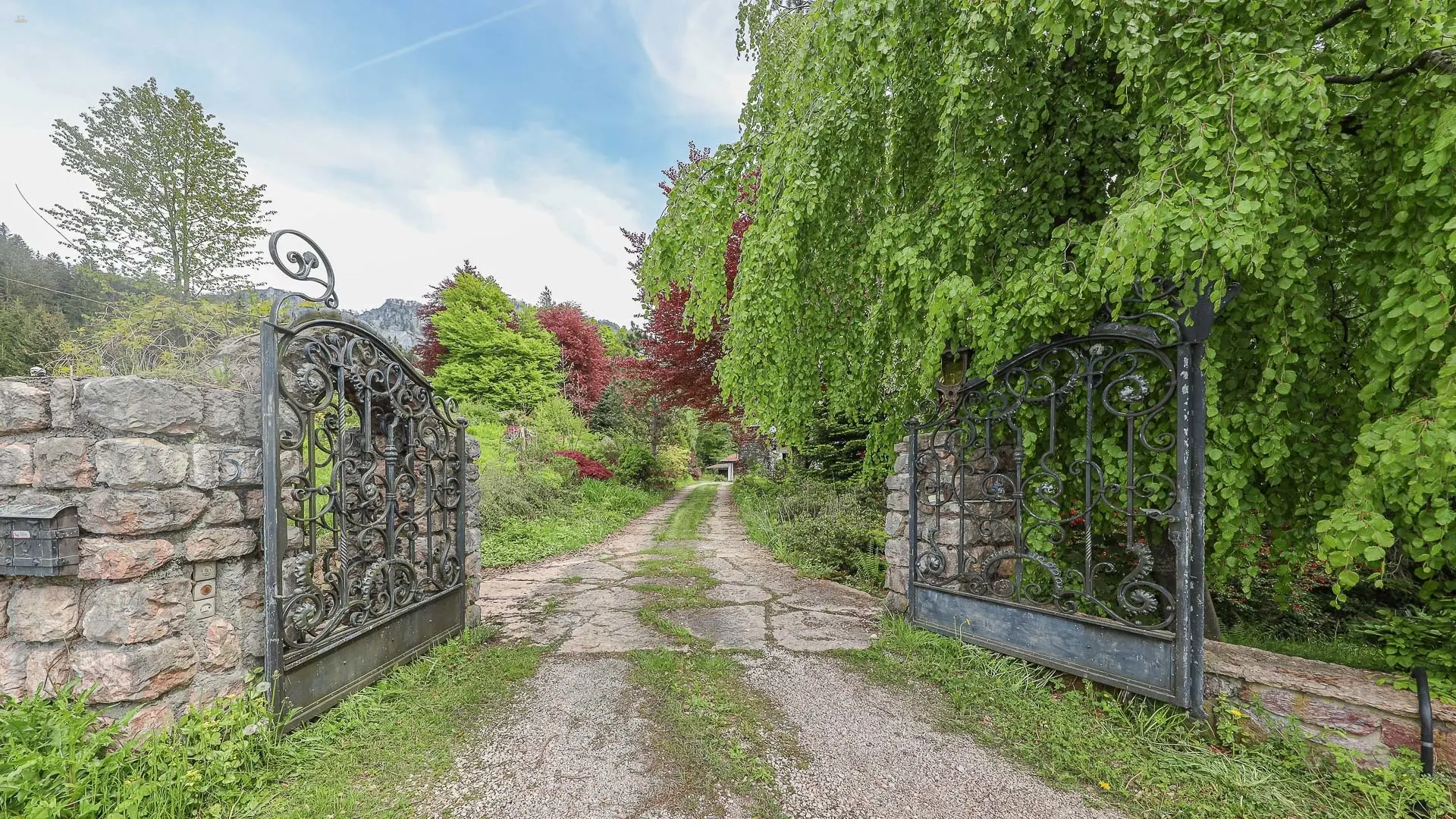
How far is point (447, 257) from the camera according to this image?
1575 centimetres

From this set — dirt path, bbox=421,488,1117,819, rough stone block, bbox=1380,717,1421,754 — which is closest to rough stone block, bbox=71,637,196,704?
dirt path, bbox=421,488,1117,819

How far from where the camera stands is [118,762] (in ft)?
5.03

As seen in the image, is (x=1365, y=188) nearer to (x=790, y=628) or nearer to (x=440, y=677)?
(x=790, y=628)

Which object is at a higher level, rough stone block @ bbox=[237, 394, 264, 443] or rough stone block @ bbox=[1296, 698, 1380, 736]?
rough stone block @ bbox=[237, 394, 264, 443]

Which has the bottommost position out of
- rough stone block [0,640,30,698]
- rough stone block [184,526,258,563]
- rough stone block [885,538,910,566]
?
rough stone block [885,538,910,566]

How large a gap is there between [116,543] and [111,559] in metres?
0.05

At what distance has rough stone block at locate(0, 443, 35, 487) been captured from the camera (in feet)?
5.45

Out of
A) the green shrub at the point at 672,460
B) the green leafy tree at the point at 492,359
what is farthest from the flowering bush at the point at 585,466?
the green leafy tree at the point at 492,359

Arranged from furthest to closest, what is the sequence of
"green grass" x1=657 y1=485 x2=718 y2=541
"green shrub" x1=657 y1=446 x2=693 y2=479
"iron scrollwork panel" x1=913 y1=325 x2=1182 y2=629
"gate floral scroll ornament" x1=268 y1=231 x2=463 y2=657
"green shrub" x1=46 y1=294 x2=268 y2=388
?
"green shrub" x1=657 y1=446 x2=693 y2=479
"green grass" x1=657 y1=485 x2=718 y2=541
"green shrub" x1=46 y1=294 x2=268 y2=388
"iron scrollwork panel" x1=913 y1=325 x2=1182 y2=629
"gate floral scroll ornament" x1=268 y1=231 x2=463 y2=657

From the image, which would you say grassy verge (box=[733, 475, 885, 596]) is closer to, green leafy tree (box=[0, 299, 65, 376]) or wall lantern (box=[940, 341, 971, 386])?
wall lantern (box=[940, 341, 971, 386])

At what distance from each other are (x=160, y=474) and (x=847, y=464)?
6335 mm

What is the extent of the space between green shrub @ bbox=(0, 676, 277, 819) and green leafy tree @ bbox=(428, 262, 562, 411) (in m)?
11.2

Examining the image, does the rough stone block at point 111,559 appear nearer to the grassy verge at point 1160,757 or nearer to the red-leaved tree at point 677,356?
the grassy verge at point 1160,757

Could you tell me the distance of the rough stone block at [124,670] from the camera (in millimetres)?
1635
